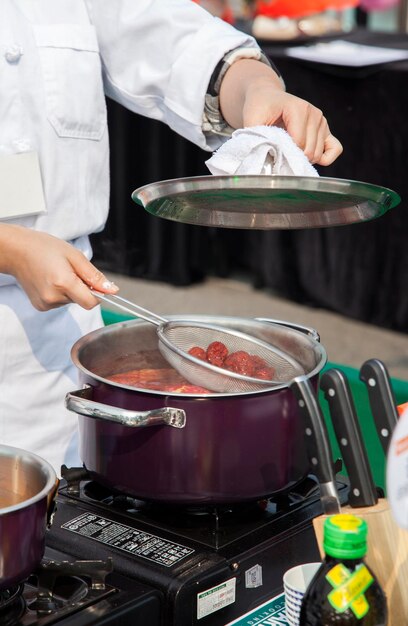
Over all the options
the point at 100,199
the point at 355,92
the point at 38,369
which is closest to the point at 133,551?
the point at 38,369

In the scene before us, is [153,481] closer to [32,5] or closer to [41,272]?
[41,272]

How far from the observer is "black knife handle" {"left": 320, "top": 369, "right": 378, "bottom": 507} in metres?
0.94

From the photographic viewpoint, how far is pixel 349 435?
96cm

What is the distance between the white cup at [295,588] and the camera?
1011 mm

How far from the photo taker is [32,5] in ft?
5.06

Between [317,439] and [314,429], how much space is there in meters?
0.01

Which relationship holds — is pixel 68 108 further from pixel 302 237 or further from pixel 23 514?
pixel 302 237

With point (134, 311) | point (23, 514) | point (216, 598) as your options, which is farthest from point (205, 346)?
point (23, 514)

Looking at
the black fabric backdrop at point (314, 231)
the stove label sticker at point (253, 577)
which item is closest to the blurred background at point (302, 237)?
the black fabric backdrop at point (314, 231)

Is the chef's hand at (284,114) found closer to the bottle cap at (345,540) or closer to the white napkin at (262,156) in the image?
the white napkin at (262,156)

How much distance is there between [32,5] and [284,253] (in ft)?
10.5

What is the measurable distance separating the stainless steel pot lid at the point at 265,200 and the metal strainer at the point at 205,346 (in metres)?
0.14

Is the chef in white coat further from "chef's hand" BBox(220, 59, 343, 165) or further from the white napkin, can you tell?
the white napkin

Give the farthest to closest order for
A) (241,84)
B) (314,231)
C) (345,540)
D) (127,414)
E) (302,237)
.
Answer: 1. (302,237)
2. (314,231)
3. (241,84)
4. (127,414)
5. (345,540)
